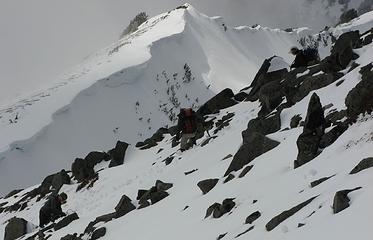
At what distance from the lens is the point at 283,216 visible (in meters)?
7.54

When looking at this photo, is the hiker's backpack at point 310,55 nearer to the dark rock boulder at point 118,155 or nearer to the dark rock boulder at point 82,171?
the dark rock boulder at point 118,155

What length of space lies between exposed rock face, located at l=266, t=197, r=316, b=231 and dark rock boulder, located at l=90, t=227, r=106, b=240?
7965 mm

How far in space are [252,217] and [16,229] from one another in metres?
15.3

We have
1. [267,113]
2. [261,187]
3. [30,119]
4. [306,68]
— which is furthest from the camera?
[30,119]

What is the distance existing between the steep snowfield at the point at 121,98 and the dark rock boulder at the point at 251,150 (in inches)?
1112

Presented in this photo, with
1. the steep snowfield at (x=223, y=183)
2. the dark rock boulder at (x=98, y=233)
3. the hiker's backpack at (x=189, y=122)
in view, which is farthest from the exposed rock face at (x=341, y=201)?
the hiker's backpack at (x=189, y=122)

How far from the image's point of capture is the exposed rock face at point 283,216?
24.5 feet

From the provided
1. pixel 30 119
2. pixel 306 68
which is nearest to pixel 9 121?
pixel 30 119

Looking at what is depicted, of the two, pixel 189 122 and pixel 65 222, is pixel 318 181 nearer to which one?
pixel 189 122

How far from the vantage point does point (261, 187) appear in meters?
10.1

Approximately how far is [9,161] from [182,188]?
26673mm

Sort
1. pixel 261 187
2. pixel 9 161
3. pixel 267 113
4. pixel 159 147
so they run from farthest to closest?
pixel 9 161 → pixel 159 147 → pixel 267 113 → pixel 261 187

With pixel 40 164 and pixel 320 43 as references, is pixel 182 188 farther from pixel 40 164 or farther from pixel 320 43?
pixel 320 43

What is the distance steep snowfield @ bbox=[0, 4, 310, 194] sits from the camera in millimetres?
40719
